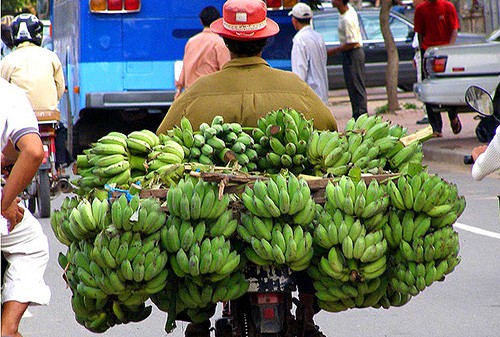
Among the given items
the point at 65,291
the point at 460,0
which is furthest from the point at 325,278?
the point at 460,0

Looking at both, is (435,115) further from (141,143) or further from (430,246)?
(430,246)

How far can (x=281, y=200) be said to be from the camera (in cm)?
420

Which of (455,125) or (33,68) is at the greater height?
(33,68)

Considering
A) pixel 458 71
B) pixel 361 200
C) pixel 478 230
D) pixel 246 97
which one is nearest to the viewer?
pixel 361 200

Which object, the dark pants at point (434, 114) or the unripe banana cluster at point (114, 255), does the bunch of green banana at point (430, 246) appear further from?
the dark pants at point (434, 114)

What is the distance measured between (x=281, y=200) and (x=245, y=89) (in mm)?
1081

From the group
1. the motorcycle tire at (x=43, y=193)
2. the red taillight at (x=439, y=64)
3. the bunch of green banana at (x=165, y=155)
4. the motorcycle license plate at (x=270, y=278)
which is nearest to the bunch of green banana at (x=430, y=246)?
the motorcycle license plate at (x=270, y=278)

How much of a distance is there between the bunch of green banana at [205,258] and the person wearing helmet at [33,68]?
22.7ft

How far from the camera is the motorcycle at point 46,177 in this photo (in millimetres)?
10977

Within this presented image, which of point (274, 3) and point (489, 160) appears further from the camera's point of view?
point (274, 3)

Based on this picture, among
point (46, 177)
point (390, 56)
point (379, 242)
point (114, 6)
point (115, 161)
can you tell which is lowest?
point (46, 177)

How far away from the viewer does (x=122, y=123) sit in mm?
17000

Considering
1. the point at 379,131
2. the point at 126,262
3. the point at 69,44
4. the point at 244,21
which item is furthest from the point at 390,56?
the point at 126,262

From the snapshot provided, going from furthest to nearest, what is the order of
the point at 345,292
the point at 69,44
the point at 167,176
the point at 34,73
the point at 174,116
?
the point at 69,44
the point at 34,73
the point at 174,116
the point at 167,176
the point at 345,292
